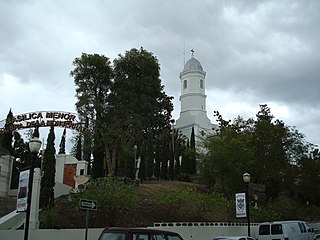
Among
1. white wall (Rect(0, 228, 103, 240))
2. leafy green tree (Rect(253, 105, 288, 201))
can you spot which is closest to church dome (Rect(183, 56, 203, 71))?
leafy green tree (Rect(253, 105, 288, 201))

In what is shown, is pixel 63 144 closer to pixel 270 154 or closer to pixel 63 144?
pixel 63 144

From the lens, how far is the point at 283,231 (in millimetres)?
20297

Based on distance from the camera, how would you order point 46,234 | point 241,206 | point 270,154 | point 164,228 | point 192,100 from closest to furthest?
point 46,234, point 164,228, point 241,206, point 270,154, point 192,100

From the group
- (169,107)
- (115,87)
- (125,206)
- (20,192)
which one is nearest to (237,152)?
(169,107)

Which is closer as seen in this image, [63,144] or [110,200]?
[110,200]

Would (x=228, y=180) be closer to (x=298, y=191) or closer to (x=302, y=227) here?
(x=298, y=191)

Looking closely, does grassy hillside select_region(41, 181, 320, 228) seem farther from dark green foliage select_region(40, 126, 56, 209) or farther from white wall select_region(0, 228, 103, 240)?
white wall select_region(0, 228, 103, 240)

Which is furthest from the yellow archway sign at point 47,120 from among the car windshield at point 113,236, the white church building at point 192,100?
the white church building at point 192,100

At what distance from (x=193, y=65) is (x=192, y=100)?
22.8 ft

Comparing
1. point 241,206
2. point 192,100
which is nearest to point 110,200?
point 241,206

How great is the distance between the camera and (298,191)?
40469mm

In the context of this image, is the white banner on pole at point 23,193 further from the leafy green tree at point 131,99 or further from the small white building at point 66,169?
the leafy green tree at point 131,99

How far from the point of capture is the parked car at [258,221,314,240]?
20328 millimetres

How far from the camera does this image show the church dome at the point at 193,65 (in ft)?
245
